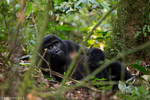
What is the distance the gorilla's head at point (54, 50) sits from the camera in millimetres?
4102

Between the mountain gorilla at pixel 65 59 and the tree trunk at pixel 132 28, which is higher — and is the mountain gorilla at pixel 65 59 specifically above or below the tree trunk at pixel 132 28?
below

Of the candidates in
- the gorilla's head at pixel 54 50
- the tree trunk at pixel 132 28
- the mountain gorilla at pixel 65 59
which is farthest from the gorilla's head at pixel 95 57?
the gorilla's head at pixel 54 50

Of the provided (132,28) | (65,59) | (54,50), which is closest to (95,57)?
(65,59)

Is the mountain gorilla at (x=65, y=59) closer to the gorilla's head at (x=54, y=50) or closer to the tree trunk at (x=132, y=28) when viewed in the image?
the gorilla's head at (x=54, y=50)

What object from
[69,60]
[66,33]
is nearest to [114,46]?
[69,60]

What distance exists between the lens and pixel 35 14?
5.67m

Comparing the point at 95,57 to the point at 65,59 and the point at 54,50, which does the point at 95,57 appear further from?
the point at 54,50

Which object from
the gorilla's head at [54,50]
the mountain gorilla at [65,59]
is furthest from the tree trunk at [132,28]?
the gorilla's head at [54,50]

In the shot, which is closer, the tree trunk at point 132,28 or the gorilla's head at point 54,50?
the tree trunk at point 132,28

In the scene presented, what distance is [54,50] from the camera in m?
4.12

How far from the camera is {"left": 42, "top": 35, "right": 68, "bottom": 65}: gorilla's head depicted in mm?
4102

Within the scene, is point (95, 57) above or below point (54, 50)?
below

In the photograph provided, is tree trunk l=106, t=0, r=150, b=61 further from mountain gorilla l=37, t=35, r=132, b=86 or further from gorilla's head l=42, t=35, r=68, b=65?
gorilla's head l=42, t=35, r=68, b=65

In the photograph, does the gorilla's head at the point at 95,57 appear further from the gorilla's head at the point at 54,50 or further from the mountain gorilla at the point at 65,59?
the gorilla's head at the point at 54,50
